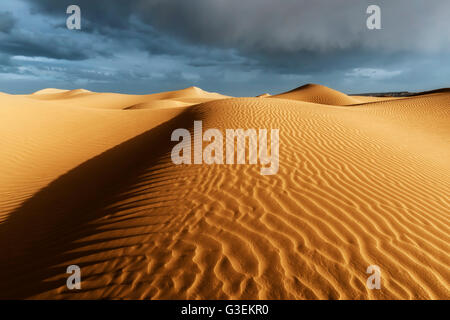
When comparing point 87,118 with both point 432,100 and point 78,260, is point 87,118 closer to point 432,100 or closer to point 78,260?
point 78,260

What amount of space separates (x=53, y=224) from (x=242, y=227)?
383 centimetres

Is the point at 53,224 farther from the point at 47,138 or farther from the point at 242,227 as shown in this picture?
the point at 47,138

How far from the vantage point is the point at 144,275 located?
274 centimetres

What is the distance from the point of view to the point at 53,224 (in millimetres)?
4730

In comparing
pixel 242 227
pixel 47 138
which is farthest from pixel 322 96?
pixel 242 227

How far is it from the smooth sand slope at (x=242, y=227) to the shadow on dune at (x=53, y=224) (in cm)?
3

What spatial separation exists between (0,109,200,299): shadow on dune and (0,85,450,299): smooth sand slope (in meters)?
0.03

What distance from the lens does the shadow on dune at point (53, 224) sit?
3.17 metres

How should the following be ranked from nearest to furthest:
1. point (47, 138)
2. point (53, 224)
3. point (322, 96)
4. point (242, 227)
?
point (242, 227) < point (53, 224) < point (47, 138) < point (322, 96)

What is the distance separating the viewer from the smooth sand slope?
2.64 meters
